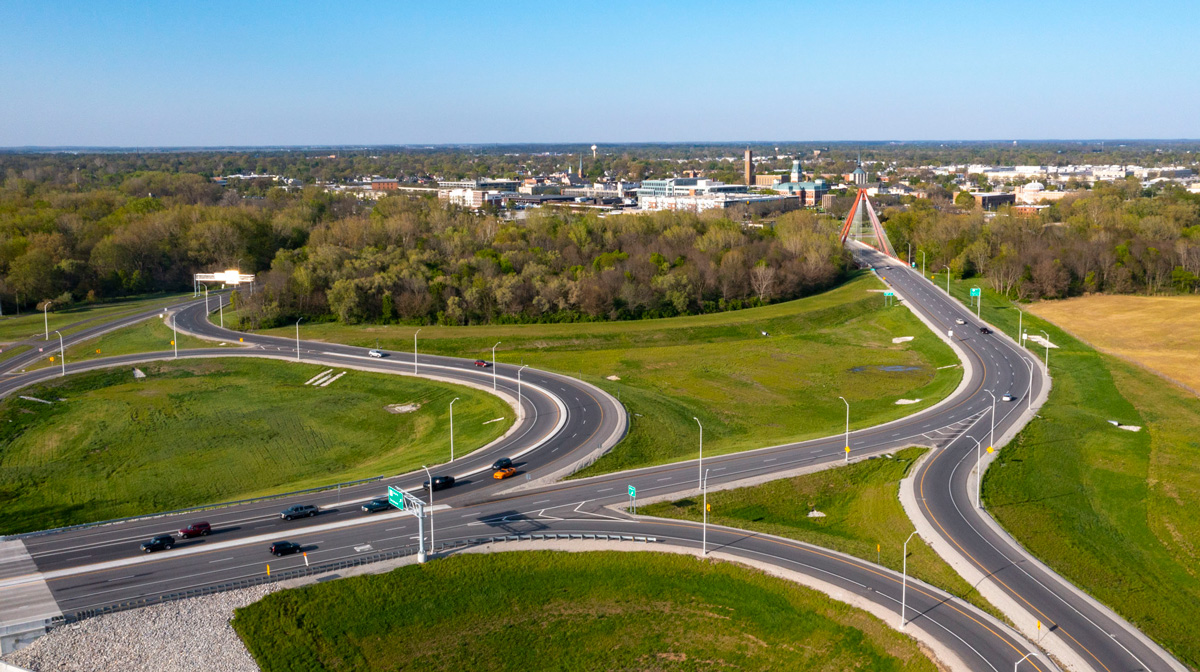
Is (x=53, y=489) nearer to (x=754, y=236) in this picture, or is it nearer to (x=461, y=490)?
(x=461, y=490)

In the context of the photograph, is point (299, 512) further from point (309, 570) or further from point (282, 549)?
point (309, 570)

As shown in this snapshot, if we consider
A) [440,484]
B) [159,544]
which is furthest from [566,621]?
[159,544]

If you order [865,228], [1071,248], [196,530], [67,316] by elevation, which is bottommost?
[196,530]

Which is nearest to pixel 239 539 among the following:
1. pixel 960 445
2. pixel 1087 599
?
pixel 1087 599

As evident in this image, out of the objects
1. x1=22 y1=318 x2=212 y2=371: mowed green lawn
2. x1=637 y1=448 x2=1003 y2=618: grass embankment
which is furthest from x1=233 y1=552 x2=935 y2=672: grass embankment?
x1=22 y1=318 x2=212 y2=371: mowed green lawn

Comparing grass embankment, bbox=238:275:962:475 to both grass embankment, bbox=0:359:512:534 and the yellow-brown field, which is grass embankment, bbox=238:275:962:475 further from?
the yellow-brown field
